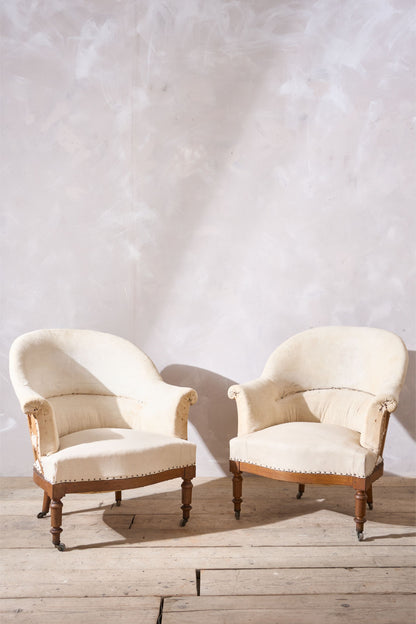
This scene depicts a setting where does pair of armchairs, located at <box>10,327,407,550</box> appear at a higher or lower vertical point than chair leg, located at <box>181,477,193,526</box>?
higher

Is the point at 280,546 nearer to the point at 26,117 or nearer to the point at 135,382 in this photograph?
the point at 135,382

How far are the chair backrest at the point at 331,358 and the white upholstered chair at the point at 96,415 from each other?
631 mm

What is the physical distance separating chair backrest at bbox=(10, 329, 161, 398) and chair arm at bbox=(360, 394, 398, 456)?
1137 mm

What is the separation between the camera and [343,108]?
342 cm

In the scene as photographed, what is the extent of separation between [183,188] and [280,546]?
2.11m

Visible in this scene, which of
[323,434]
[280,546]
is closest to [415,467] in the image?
[323,434]

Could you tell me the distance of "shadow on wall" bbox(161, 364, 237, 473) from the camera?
349cm

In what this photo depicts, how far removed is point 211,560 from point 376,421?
3.21 ft

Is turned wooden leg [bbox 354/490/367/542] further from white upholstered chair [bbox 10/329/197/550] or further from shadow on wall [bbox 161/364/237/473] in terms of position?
shadow on wall [bbox 161/364/237/473]

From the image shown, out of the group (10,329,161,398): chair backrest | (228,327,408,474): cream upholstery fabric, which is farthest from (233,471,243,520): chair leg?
(10,329,161,398): chair backrest

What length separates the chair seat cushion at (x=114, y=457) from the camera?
2.40 meters

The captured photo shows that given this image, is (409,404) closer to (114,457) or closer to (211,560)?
(211,560)

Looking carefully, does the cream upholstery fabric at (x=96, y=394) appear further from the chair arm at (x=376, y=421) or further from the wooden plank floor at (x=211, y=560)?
the chair arm at (x=376, y=421)

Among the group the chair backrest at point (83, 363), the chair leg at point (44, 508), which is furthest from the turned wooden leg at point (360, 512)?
the chair leg at point (44, 508)
